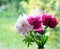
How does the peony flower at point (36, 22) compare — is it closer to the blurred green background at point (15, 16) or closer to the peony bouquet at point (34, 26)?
the peony bouquet at point (34, 26)

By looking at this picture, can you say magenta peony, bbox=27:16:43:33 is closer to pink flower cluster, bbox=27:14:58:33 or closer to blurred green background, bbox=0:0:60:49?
pink flower cluster, bbox=27:14:58:33

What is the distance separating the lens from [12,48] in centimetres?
169

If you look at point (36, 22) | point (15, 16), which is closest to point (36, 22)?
point (36, 22)

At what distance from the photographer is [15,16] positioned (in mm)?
1823

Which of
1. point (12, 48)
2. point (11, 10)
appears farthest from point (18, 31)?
point (11, 10)

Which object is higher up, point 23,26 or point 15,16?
point 23,26

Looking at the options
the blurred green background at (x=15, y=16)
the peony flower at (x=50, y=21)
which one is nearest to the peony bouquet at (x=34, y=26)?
the peony flower at (x=50, y=21)

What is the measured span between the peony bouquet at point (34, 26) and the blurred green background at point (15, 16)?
419 millimetres

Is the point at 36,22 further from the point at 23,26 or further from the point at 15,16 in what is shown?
the point at 15,16

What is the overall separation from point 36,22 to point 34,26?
27mm

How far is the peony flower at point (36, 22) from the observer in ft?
3.84

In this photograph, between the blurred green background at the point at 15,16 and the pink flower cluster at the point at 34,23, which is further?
the blurred green background at the point at 15,16

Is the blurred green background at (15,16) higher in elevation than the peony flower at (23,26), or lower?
lower

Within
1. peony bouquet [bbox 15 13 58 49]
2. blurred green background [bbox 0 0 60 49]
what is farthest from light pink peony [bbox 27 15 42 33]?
blurred green background [bbox 0 0 60 49]
